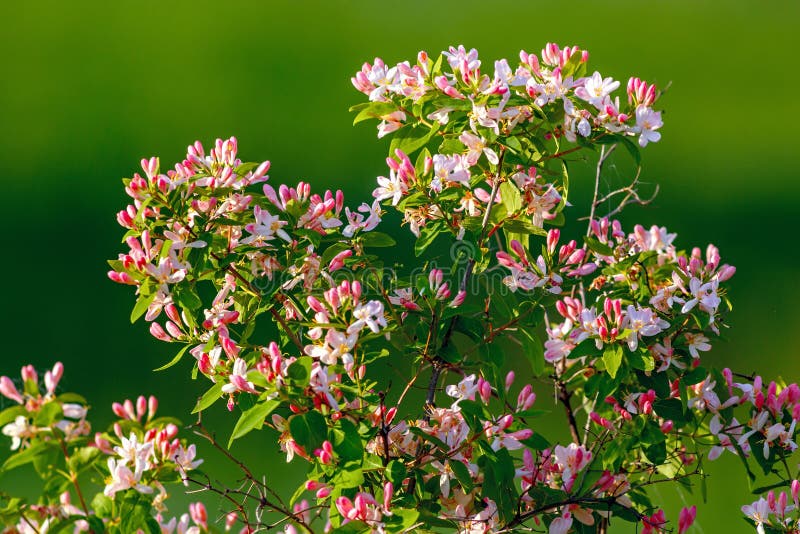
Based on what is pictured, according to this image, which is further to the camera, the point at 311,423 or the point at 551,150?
the point at 551,150

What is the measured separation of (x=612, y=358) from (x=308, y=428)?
54 cm

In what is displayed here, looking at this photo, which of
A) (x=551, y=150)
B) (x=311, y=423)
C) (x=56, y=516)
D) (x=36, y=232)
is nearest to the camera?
(x=56, y=516)

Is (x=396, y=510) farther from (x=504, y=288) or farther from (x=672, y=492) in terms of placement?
(x=672, y=492)

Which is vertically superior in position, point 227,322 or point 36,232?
point 36,232

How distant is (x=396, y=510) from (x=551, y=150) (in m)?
0.70

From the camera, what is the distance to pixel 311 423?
1348 millimetres

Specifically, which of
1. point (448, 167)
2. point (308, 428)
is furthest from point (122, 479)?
point (448, 167)

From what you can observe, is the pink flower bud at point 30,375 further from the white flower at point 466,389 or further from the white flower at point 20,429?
the white flower at point 466,389

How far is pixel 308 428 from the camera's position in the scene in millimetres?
1347

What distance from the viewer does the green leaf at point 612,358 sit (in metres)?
1.54

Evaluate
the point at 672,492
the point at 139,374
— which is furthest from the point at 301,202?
the point at 139,374

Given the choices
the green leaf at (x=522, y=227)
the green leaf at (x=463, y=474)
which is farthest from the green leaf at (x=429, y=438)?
the green leaf at (x=522, y=227)

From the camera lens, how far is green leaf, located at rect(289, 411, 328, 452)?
1346 mm

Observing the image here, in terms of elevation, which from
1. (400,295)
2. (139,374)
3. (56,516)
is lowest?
(56,516)
